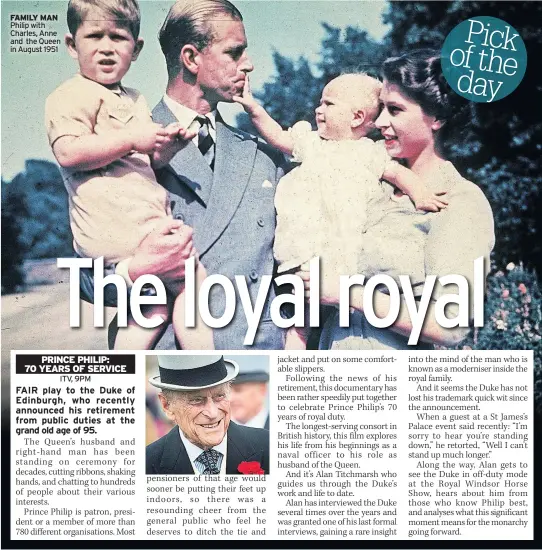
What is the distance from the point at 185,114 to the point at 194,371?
1357 millimetres

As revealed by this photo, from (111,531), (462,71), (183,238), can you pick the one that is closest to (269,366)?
(183,238)

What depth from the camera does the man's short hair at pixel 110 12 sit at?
246 inches

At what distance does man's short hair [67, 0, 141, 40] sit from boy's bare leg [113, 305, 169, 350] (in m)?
1.46

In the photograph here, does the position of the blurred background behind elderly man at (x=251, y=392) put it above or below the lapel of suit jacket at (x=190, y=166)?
below

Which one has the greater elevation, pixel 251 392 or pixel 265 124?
pixel 265 124

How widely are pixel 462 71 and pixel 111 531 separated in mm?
3078

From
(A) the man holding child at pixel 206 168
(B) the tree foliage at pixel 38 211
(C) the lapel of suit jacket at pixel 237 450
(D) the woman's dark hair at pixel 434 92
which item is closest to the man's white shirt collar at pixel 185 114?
(A) the man holding child at pixel 206 168

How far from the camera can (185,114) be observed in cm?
623

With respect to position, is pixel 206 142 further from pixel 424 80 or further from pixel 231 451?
pixel 231 451

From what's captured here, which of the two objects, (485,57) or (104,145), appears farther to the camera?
(485,57)

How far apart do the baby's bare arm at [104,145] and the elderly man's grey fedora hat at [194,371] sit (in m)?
1.08

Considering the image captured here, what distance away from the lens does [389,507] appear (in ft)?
20.6

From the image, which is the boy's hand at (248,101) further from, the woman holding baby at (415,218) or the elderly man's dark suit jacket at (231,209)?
the woman holding baby at (415,218)

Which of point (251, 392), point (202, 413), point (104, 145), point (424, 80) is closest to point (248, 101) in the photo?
point (104, 145)
